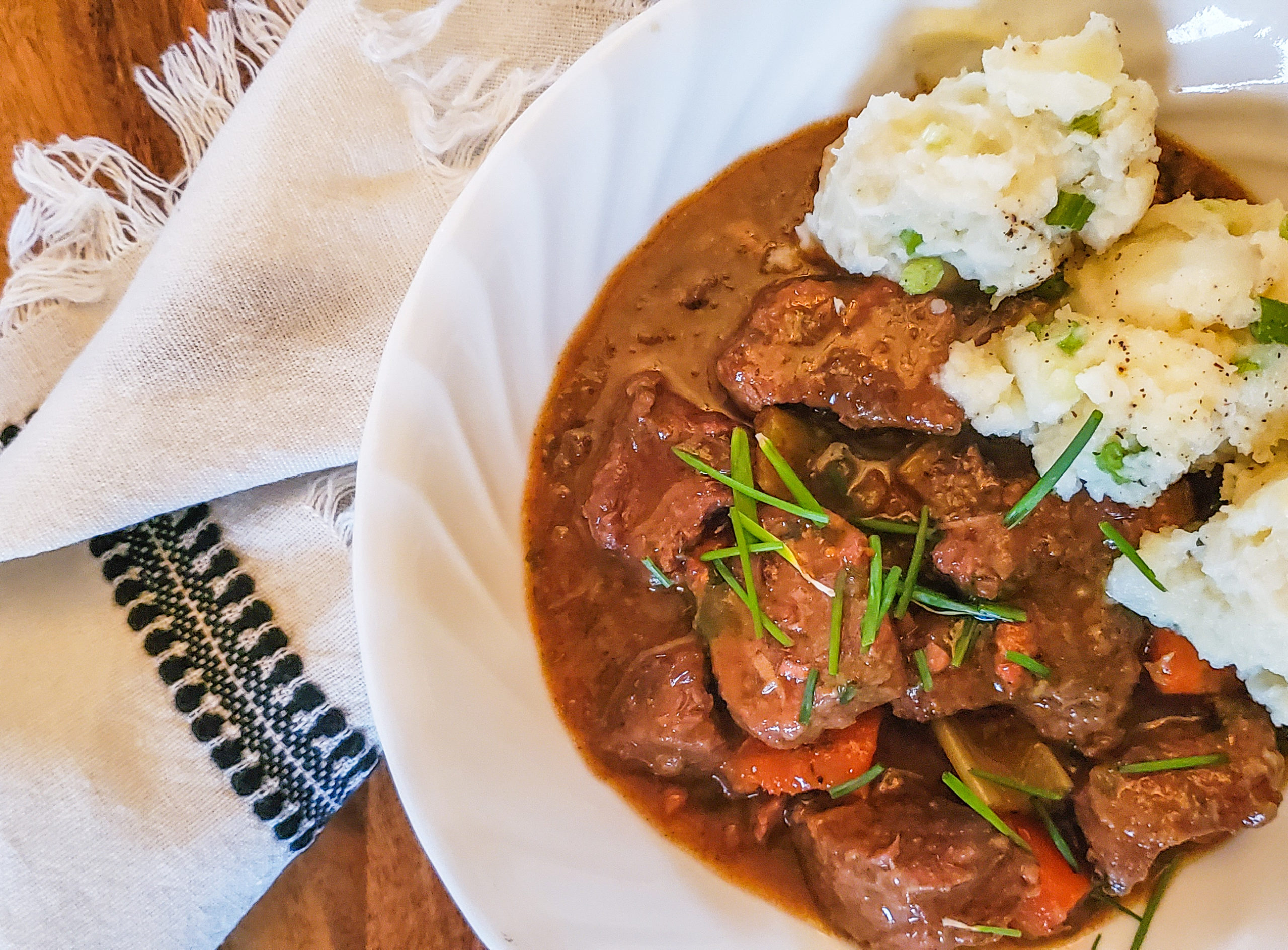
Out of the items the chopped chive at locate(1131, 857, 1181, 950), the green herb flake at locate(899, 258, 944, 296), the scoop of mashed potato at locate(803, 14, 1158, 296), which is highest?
the scoop of mashed potato at locate(803, 14, 1158, 296)

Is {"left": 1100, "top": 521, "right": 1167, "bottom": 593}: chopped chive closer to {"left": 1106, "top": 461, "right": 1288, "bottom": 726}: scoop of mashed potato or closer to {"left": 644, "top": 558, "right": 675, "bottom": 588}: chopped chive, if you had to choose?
{"left": 1106, "top": 461, "right": 1288, "bottom": 726}: scoop of mashed potato

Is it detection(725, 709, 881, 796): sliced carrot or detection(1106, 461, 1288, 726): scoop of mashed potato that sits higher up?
detection(1106, 461, 1288, 726): scoop of mashed potato

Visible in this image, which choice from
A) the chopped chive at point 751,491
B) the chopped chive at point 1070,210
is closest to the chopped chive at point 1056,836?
the chopped chive at point 751,491

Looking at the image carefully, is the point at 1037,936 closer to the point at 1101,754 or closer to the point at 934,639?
the point at 1101,754

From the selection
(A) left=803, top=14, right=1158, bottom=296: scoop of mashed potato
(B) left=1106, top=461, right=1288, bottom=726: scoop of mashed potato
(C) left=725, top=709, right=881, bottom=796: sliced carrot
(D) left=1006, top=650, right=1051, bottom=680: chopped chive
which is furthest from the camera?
(C) left=725, top=709, right=881, bottom=796: sliced carrot

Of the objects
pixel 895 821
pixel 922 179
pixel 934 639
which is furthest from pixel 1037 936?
pixel 922 179

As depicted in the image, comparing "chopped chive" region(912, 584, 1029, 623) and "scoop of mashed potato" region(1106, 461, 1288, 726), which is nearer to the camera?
"scoop of mashed potato" region(1106, 461, 1288, 726)

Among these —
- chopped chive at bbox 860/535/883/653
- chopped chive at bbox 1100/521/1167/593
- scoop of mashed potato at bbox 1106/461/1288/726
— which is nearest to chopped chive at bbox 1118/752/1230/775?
scoop of mashed potato at bbox 1106/461/1288/726
